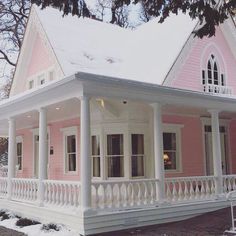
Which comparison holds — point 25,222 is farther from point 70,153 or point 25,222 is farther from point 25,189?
point 70,153

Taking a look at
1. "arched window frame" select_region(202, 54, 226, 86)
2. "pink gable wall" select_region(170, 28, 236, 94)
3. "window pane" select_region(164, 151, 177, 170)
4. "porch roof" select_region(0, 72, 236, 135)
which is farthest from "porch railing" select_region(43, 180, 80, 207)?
"arched window frame" select_region(202, 54, 226, 86)

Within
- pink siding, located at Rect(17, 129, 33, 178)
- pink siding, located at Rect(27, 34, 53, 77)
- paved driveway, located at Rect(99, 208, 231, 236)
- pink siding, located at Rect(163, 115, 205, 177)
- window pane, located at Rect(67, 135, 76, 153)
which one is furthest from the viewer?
pink siding, located at Rect(17, 129, 33, 178)

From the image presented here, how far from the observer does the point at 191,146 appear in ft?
49.5

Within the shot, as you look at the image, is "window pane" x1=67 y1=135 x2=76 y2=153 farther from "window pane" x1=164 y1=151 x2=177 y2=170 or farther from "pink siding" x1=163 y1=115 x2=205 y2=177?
"pink siding" x1=163 y1=115 x2=205 y2=177

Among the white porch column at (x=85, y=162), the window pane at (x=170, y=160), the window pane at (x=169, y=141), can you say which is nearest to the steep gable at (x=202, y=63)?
the window pane at (x=169, y=141)

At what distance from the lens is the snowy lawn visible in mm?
9654

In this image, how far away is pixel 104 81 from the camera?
9.75m

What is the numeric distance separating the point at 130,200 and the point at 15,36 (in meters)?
22.3

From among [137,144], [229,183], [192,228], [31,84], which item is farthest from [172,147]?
[31,84]

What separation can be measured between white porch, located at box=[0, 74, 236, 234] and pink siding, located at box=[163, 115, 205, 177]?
6.21 ft

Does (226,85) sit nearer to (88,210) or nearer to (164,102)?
(164,102)

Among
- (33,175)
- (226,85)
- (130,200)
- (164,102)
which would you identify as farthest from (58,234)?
(226,85)

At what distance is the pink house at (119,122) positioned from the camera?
397 inches

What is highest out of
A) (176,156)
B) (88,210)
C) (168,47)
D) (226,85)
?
(168,47)
